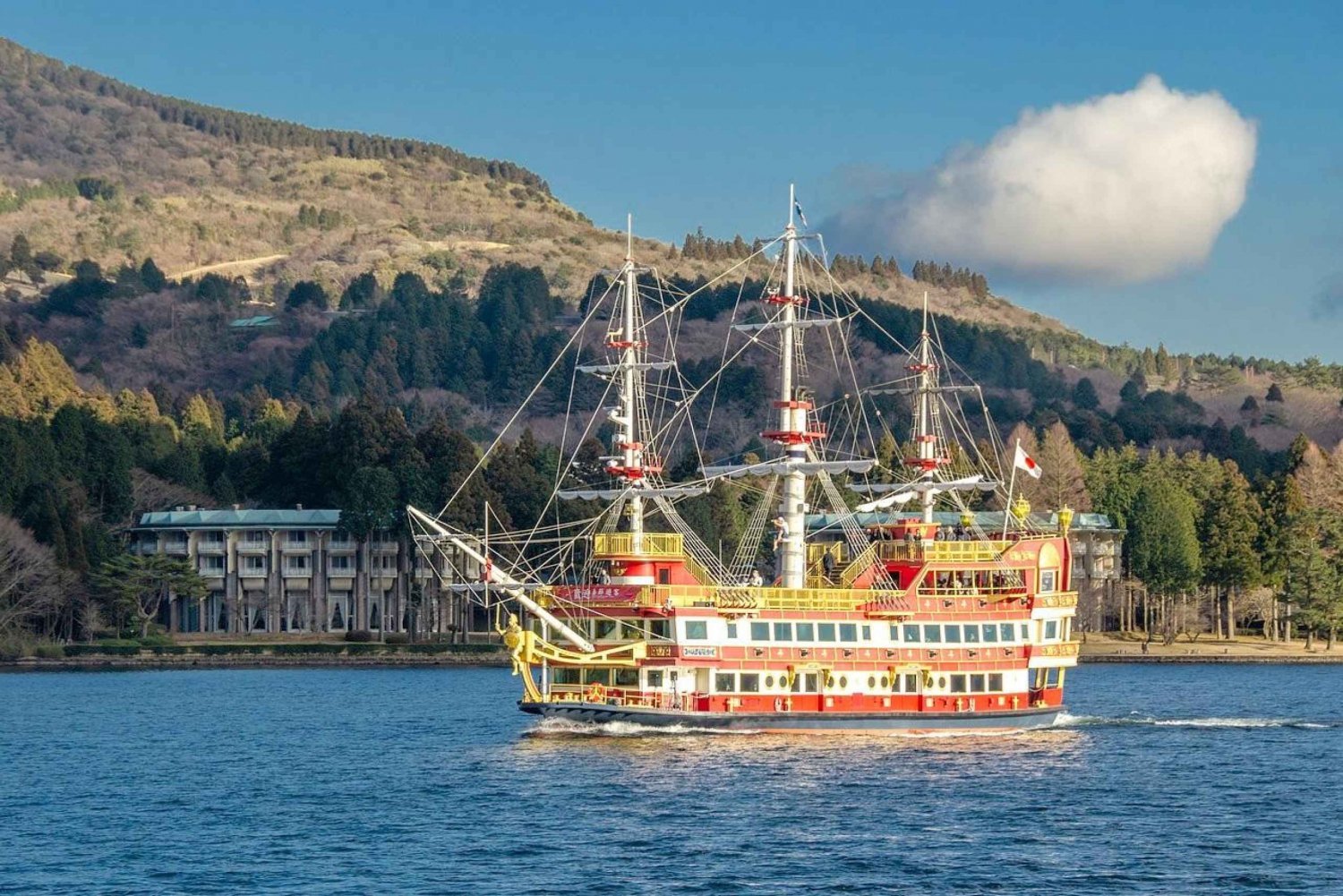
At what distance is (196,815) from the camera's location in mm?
66875

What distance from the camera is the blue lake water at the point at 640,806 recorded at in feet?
186

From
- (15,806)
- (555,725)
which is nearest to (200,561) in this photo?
(555,725)

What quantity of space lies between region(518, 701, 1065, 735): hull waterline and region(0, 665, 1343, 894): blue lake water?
33.3 inches

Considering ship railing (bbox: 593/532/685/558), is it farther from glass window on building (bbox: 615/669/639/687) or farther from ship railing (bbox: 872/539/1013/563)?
ship railing (bbox: 872/539/1013/563)

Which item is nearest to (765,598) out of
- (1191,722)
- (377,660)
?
(1191,722)

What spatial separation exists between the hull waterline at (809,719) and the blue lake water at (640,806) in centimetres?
85

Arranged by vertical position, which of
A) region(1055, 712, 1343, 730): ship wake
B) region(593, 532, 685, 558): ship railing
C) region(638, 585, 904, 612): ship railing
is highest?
region(593, 532, 685, 558): ship railing

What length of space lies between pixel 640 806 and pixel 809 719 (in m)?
20.0

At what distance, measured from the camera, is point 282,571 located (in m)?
159

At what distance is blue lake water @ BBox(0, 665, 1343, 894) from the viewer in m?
56.8

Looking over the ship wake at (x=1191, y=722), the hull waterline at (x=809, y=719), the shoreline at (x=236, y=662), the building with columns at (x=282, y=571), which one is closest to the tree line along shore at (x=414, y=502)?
the shoreline at (x=236, y=662)

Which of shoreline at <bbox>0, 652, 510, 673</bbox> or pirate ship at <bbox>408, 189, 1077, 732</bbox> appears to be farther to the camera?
Result: shoreline at <bbox>0, 652, 510, 673</bbox>

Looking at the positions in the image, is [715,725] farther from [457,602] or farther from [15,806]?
[457,602]

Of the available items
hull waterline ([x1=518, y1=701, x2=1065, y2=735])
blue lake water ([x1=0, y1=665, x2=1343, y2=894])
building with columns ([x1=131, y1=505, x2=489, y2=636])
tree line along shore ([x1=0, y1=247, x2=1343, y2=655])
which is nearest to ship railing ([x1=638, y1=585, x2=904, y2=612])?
hull waterline ([x1=518, y1=701, x2=1065, y2=735])
